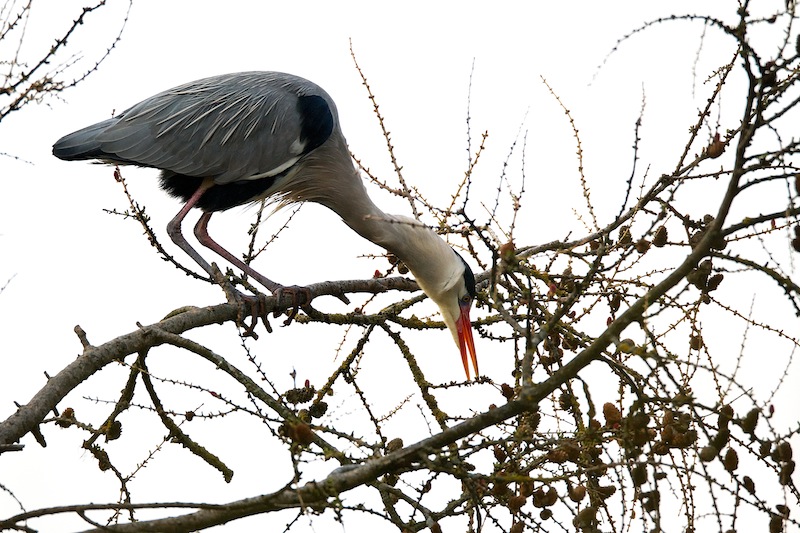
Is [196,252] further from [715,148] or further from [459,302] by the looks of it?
[715,148]

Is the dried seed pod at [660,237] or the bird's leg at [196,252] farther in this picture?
the bird's leg at [196,252]

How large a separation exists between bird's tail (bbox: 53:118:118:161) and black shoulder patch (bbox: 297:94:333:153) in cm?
109

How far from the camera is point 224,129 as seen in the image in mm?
4973

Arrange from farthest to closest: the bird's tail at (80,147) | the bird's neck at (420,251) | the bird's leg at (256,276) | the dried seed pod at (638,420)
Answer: the bird's neck at (420,251) < the bird's tail at (80,147) < the bird's leg at (256,276) < the dried seed pod at (638,420)

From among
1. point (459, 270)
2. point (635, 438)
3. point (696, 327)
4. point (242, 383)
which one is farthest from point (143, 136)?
point (635, 438)

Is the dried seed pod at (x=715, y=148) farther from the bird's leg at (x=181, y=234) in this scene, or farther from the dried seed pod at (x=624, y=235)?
the bird's leg at (x=181, y=234)

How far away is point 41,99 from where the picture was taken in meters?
3.57

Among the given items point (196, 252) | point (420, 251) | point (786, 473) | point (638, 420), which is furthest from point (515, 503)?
point (196, 252)

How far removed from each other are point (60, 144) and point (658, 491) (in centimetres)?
374

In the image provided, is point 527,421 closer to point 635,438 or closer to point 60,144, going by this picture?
point 635,438

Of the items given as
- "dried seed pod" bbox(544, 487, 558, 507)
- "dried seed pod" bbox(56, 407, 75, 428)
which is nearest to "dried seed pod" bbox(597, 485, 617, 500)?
"dried seed pod" bbox(544, 487, 558, 507)

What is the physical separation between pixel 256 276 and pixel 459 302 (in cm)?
118

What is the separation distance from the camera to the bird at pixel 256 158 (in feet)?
15.7

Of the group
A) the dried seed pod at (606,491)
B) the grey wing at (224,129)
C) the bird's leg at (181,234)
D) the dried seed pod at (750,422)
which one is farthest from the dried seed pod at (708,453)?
the grey wing at (224,129)
